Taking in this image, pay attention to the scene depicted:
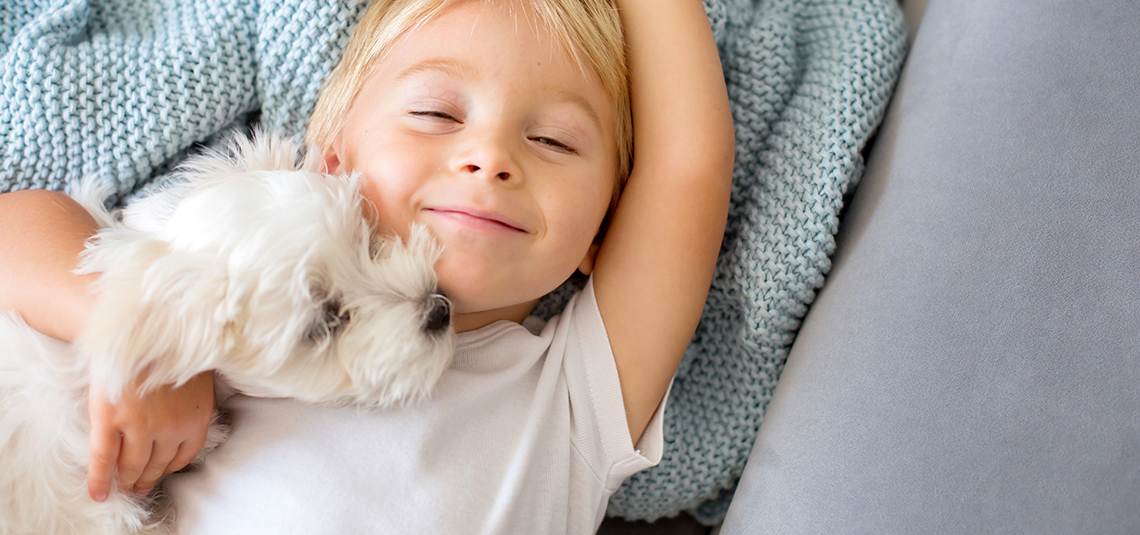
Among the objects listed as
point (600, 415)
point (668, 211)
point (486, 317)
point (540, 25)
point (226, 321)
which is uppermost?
point (540, 25)

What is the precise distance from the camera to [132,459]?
737 millimetres

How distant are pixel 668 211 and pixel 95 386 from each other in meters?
0.74

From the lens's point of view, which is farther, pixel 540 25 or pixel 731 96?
pixel 731 96

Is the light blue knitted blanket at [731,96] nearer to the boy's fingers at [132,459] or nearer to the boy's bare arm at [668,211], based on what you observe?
the boy's bare arm at [668,211]

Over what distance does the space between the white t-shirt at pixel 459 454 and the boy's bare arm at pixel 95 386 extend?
78mm

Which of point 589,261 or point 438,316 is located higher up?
point 438,316

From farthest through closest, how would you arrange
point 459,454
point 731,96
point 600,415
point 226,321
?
point 731,96 < point 600,415 < point 459,454 < point 226,321

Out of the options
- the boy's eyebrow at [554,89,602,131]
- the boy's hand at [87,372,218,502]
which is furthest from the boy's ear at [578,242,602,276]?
the boy's hand at [87,372,218,502]

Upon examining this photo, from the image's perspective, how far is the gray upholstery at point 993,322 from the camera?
0.74 m

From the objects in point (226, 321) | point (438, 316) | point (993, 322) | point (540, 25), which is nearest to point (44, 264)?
point (226, 321)

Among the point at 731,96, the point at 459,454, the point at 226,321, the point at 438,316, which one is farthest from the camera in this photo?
the point at 731,96

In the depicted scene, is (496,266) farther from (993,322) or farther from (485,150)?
(993,322)

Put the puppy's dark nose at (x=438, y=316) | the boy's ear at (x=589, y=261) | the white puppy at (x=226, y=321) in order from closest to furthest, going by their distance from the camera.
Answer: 1. the white puppy at (x=226, y=321)
2. the puppy's dark nose at (x=438, y=316)
3. the boy's ear at (x=589, y=261)

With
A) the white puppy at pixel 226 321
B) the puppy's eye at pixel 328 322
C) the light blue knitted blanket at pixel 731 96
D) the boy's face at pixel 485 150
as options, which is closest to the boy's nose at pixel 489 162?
the boy's face at pixel 485 150
